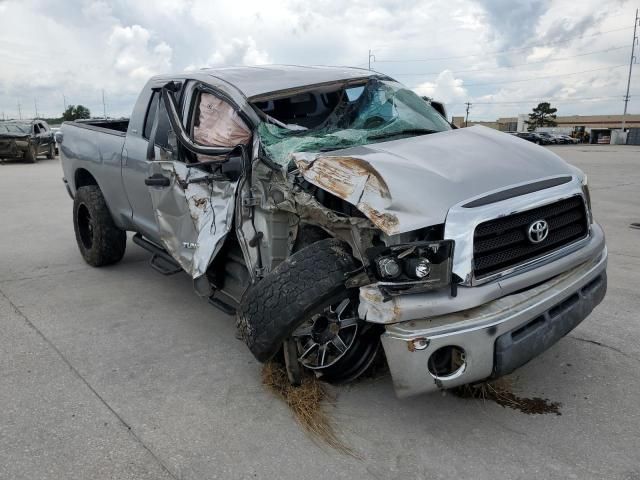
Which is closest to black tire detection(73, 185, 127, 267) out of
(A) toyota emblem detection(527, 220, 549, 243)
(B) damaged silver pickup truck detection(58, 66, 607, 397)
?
(B) damaged silver pickup truck detection(58, 66, 607, 397)

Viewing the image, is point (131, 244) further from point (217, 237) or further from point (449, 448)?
point (449, 448)

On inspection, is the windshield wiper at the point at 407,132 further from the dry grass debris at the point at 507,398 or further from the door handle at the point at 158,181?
the dry grass debris at the point at 507,398

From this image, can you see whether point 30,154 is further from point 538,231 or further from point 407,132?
point 538,231

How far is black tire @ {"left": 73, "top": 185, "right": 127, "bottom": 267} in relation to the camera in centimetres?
560

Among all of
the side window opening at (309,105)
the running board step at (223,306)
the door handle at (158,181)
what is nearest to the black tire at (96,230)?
the door handle at (158,181)

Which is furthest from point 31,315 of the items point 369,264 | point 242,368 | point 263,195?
point 369,264

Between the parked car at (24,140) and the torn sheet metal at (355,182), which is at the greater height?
the torn sheet metal at (355,182)

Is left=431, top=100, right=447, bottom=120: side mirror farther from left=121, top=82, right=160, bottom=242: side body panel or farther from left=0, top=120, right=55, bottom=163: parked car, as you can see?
left=0, top=120, right=55, bottom=163: parked car

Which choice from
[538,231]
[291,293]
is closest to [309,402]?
[291,293]

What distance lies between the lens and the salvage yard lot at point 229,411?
2.67 m

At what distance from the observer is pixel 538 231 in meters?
2.90

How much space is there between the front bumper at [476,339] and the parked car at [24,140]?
20675 mm

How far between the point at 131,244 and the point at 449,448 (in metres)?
5.43

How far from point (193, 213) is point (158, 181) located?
489 mm
